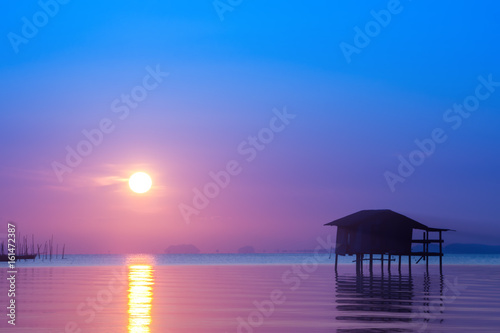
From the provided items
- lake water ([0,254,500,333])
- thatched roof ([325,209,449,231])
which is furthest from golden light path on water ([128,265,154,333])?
thatched roof ([325,209,449,231])

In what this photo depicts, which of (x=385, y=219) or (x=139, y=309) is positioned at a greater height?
(x=385, y=219)

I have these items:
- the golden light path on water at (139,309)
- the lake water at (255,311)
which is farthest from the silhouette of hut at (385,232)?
the golden light path on water at (139,309)

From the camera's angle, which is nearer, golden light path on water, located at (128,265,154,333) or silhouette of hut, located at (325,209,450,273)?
golden light path on water, located at (128,265,154,333)

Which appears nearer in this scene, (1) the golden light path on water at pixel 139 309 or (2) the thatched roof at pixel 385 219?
(1) the golden light path on water at pixel 139 309

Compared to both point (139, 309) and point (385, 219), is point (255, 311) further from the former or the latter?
point (385, 219)

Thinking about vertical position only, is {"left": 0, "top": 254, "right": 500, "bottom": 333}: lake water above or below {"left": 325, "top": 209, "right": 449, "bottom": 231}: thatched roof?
below

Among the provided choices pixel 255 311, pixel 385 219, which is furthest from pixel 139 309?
pixel 385 219

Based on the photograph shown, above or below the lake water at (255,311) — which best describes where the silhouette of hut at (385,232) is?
above

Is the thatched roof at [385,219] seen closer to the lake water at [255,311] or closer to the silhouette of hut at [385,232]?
the silhouette of hut at [385,232]

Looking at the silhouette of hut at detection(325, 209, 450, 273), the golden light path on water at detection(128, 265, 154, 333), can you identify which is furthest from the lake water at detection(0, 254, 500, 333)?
the silhouette of hut at detection(325, 209, 450, 273)

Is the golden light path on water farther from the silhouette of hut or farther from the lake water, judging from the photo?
the silhouette of hut

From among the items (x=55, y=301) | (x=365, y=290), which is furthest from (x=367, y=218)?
(x=55, y=301)

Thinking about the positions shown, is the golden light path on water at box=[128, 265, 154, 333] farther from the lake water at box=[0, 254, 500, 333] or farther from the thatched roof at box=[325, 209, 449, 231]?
the thatched roof at box=[325, 209, 449, 231]

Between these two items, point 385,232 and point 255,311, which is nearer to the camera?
point 255,311
